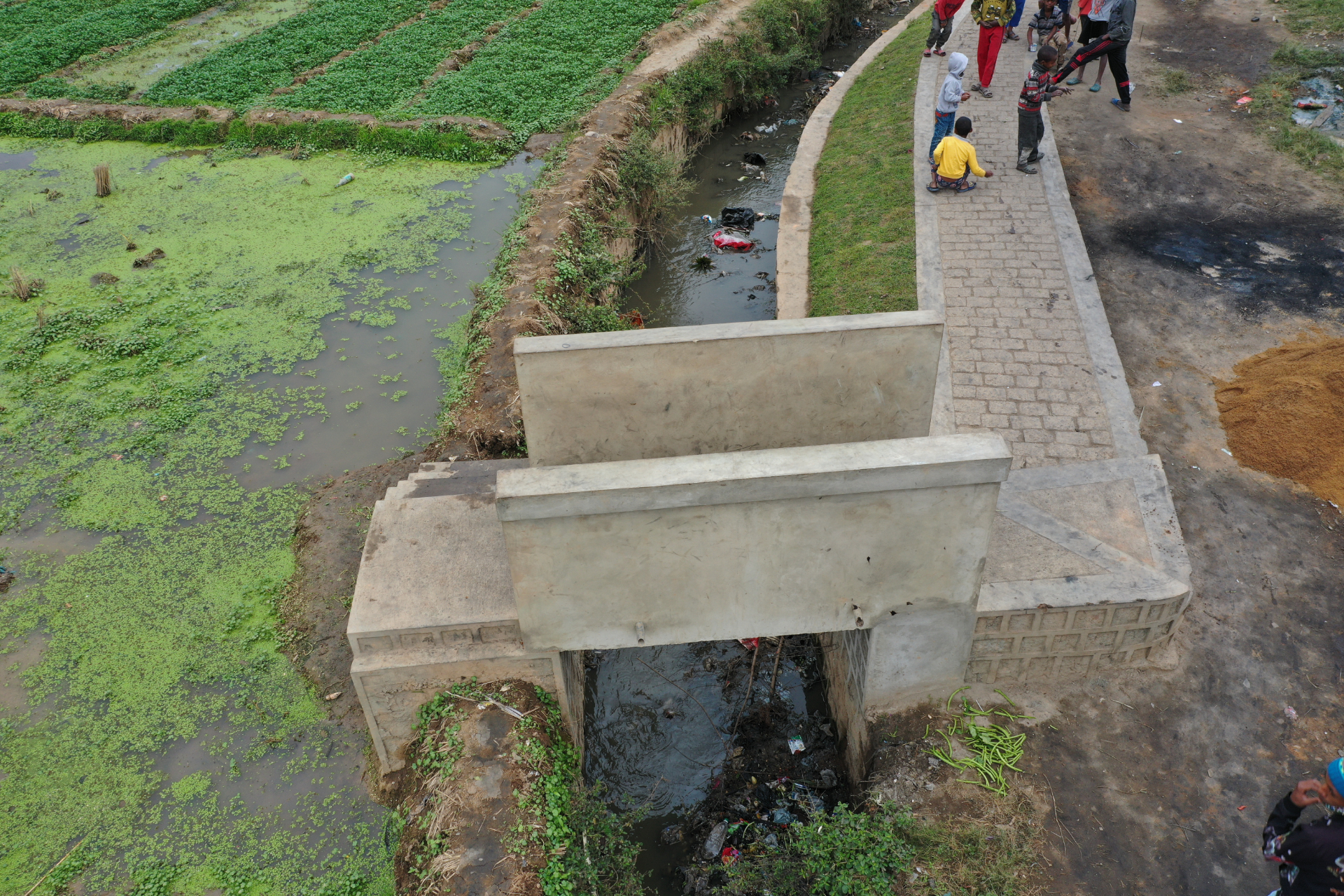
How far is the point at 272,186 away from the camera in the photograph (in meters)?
12.1

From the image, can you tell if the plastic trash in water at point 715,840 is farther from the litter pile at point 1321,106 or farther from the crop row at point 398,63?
the crop row at point 398,63

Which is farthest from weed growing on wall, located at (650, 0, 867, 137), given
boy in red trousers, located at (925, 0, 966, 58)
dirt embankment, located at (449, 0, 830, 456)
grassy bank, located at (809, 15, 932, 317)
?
boy in red trousers, located at (925, 0, 966, 58)

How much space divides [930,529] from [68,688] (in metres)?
5.84

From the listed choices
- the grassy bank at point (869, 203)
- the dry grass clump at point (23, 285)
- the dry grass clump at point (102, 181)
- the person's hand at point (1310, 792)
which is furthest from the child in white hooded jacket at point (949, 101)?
the dry grass clump at point (102, 181)

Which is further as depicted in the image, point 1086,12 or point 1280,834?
point 1086,12

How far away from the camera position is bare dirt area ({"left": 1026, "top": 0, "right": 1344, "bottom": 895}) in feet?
14.1

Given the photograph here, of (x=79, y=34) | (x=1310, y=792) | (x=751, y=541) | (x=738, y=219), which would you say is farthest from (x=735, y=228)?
(x=79, y=34)

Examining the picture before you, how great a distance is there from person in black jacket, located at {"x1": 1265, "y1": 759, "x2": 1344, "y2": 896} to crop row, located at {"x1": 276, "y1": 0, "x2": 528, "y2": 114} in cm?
1388

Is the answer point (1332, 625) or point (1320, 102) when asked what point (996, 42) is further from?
point (1332, 625)

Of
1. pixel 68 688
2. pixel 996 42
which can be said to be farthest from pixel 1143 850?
pixel 996 42

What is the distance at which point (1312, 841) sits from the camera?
11.3 ft

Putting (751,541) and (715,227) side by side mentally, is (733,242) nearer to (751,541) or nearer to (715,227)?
(715,227)

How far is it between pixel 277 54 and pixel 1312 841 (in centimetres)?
1799

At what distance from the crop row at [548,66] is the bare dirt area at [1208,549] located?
7.52 m
